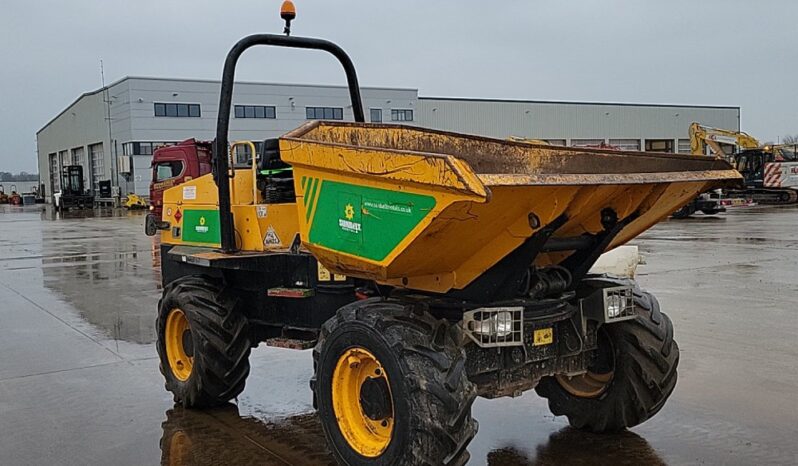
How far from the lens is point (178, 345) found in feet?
19.3

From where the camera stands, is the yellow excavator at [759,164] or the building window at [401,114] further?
the building window at [401,114]

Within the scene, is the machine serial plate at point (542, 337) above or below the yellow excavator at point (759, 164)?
below

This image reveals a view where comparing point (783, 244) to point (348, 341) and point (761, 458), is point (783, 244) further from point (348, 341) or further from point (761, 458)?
point (348, 341)

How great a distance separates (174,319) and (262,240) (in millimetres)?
1073

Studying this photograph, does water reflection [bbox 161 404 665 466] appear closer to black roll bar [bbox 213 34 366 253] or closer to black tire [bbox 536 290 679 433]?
black tire [bbox 536 290 679 433]

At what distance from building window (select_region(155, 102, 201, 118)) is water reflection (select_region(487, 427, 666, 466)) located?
161 ft

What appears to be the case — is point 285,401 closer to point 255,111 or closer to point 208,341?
point 208,341

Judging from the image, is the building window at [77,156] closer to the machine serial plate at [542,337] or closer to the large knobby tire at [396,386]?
the large knobby tire at [396,386]

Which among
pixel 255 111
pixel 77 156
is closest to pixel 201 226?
pixel 255 111

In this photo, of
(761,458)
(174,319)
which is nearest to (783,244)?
(761,458)

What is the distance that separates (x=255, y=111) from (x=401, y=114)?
10.6m

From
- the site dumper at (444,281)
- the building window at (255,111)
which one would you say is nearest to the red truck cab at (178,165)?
the site dumper at (444,281)

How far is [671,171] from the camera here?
3.99m

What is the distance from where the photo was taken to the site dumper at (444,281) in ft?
11.3
